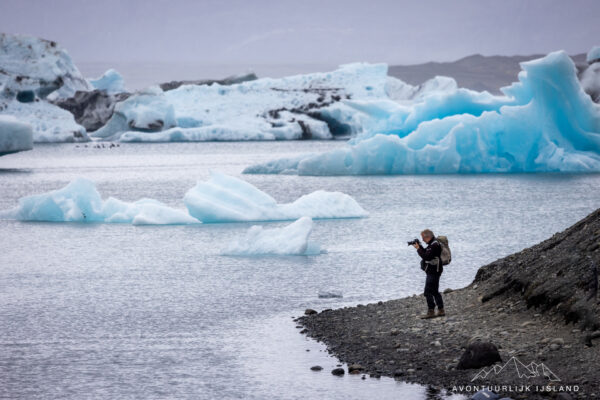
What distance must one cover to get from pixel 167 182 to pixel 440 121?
35.6 feet

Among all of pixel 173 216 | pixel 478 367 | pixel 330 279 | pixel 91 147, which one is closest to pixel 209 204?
pixel 173 216

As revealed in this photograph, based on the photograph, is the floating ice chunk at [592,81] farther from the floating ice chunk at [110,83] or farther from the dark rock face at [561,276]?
the floating ice chunk at [110,83]

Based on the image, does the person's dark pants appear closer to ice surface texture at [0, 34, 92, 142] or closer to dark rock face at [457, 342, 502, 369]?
dark rock face at [457, 342, 502, 369]

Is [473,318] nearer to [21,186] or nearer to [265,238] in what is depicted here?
[265,238]

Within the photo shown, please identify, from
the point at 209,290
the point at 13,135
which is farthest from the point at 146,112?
the point at 209,290

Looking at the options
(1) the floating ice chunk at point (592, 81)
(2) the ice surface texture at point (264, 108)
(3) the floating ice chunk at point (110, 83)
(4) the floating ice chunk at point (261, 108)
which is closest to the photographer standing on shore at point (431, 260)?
(1) the floating ice chunk at point (592, 81)

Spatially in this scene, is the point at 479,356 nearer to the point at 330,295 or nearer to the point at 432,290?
the point at 432,290

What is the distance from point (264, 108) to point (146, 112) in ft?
34.1

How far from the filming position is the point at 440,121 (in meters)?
28.7

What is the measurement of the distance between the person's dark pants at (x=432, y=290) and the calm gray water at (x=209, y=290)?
115cm

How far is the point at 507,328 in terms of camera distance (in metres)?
7.38

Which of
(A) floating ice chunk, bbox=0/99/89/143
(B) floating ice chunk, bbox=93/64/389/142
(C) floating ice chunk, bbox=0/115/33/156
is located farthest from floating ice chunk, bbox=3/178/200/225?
(B) floating ice chunk, bbox=93/64/389/142

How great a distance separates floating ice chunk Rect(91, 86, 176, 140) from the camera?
5856 centimetres

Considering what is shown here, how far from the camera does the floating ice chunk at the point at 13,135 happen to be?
3541cm
